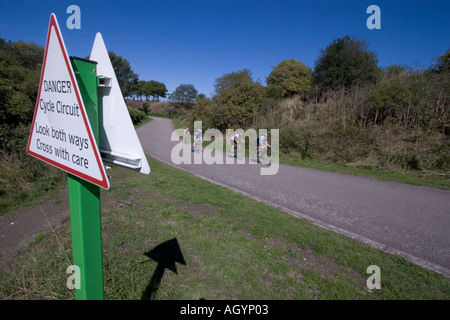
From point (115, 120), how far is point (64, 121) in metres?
0.26

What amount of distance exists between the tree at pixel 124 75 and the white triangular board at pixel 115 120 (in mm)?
42733

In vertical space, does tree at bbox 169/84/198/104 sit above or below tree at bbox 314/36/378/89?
above

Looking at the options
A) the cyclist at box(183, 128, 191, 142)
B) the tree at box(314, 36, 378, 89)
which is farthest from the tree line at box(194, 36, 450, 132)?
the cyclist at box(183, 128, 191, 142)

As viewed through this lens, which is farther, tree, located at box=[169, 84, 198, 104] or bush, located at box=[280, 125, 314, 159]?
tree, located at box=[169, 84, 198, 104]

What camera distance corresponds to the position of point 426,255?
339 centimetres

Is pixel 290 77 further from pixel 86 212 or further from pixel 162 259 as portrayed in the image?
pixel 86 212

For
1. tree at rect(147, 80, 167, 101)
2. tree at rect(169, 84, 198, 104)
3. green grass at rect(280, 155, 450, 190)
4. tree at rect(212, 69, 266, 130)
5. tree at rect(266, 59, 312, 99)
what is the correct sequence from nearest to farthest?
green grass at rect(280, 155, 450, 190), tree at rect(212, 69, 266, 130), tree at rect(266, 59, 312, 99), tree at rect(169, 84, 198, 104), tree at rect(147, 80, 167, 101)

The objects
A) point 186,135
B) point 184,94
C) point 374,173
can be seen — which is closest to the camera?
point 374,173

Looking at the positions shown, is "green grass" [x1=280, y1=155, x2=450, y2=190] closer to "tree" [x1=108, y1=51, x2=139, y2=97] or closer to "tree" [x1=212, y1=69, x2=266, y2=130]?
"tree" [x1=212, y1=69, x2=266, y2=130]

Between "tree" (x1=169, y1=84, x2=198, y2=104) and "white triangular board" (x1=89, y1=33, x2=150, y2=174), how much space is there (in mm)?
73638

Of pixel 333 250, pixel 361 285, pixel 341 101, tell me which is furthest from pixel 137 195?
pixel 341 101

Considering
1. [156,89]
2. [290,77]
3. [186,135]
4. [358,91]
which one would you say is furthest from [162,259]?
[156,89]

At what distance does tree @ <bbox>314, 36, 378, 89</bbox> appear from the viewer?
47.9 ft

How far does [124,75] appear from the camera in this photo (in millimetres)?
42125
